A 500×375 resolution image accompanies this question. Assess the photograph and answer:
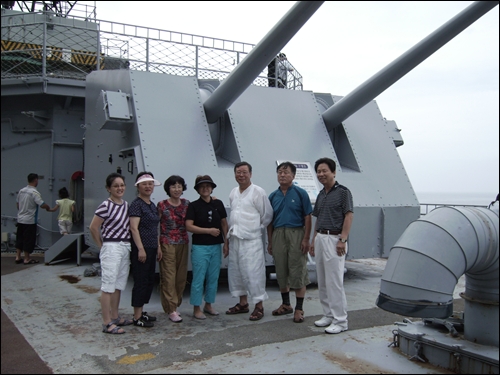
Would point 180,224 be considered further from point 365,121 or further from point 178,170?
point 365,121

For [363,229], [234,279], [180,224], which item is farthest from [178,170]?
[363,229]

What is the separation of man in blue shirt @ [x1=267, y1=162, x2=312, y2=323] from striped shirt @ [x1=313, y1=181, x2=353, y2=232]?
0.80ft

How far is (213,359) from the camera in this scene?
313cm

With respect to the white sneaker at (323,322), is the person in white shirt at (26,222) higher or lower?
higher

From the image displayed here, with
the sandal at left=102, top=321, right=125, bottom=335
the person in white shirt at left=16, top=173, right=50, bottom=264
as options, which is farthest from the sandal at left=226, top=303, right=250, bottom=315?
the person in white shirt at left=16, top=173, right=50, bottom=264

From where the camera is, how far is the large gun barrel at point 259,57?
3.82 meters

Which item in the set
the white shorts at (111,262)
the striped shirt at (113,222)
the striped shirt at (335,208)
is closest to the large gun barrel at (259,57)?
the striped shirt at (335,208)

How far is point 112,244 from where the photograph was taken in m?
3.78

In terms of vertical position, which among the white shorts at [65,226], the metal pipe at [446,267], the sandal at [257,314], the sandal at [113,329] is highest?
the metal pipe at [446,267]

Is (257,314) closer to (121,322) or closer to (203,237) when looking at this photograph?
(203,237)

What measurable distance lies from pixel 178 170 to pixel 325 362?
8.72 ft

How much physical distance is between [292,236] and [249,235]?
1.24ft

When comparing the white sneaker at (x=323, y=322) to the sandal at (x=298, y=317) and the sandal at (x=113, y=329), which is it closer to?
the sandal at (x=298, y=317)

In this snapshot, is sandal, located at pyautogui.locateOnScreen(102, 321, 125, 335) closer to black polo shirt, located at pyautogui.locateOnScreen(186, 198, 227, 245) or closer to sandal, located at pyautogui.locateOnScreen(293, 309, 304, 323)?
black polo shirt, located at pyautogui.locateOnScreen(186, 198, 227, 245)
